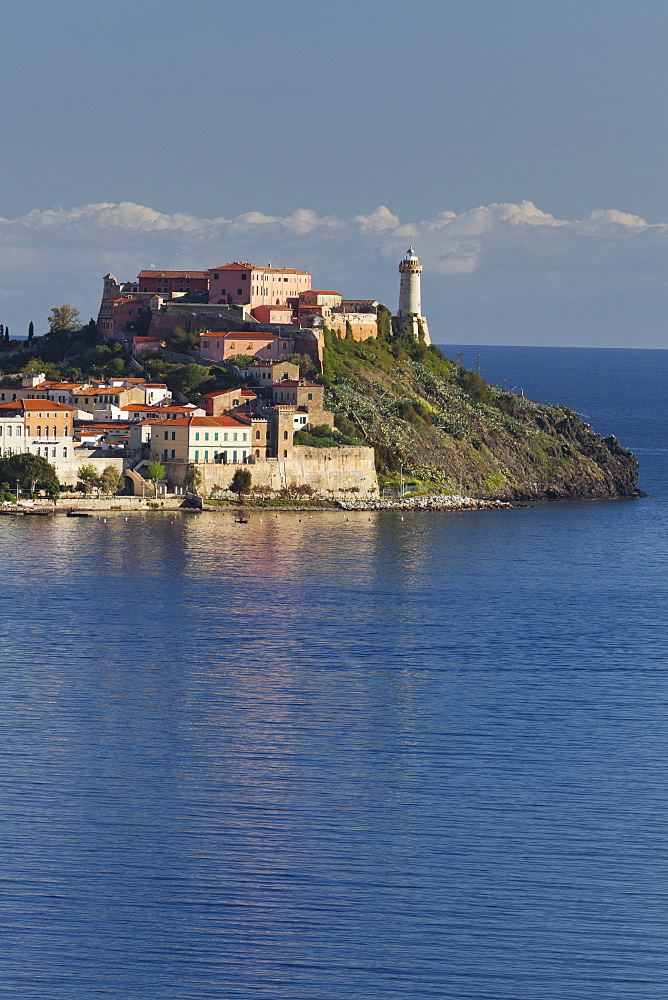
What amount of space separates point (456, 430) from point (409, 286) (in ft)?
54.5

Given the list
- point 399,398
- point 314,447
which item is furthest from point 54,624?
point 399,398

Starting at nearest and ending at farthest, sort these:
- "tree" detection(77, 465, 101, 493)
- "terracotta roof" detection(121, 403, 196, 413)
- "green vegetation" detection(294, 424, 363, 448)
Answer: "tree" detection(77, 465, 101, 493) < "terracotta roof" detection(121, 403, 196, 413) < "green vegetation" detection(294, 424, 363, 448)

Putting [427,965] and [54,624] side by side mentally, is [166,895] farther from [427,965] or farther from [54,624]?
[54,624]

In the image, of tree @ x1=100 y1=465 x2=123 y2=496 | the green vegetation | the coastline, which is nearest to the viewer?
the coastline

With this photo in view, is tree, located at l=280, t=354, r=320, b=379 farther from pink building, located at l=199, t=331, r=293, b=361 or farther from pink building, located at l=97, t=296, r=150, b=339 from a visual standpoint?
pink building, located at l=97, t=296, r=150, b=339

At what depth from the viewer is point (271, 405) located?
86625 mm

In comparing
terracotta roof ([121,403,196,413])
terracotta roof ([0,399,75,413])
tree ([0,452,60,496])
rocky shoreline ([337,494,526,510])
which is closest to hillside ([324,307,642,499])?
rocky shoreline ([337,494,526,510])

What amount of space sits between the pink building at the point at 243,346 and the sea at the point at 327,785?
32630 millimetres

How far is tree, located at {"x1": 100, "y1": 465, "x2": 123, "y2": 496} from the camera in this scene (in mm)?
79312

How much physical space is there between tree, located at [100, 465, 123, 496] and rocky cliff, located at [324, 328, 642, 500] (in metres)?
13.9

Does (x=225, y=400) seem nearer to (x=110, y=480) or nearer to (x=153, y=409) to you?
(x=153, y=409)

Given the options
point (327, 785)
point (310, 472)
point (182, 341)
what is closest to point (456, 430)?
point (310, 472)

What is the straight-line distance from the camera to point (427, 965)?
966 inches

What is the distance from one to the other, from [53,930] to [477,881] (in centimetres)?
715
